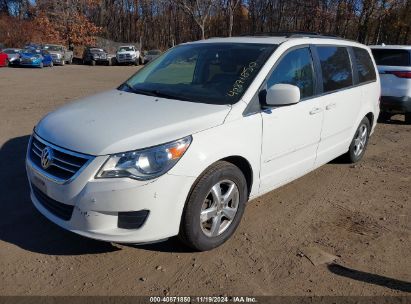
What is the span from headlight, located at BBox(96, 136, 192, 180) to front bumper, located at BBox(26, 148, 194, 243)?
44 millimetres

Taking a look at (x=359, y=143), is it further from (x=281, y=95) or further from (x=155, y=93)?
(x=155, y=93)

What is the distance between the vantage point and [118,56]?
38375mm

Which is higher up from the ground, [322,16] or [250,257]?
[322,16]

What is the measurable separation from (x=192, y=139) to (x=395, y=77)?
23.9ft

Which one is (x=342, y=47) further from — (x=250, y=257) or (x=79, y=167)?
(x=79, y=167)

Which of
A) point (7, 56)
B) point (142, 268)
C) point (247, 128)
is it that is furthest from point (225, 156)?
point (7, 56)

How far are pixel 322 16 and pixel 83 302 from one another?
174ft

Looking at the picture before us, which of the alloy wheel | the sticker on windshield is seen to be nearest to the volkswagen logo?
the alloy wheel

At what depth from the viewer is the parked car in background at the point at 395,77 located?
29.1 feet

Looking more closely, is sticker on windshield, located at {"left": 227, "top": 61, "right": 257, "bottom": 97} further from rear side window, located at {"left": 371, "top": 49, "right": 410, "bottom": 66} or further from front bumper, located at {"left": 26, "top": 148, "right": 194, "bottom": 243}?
rear side window, located at {"left": 371, "top": 49, "right": 410, "bottom": 66}

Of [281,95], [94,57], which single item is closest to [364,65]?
[281,95]

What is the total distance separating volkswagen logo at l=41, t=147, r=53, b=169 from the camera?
327 cm

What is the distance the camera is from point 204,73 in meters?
4.32

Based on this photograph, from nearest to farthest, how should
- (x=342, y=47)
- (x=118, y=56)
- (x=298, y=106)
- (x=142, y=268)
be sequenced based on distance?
(x=142, y=268)
(x=298, y=106)
(x=342, y=47)
(x=118, y=56)
